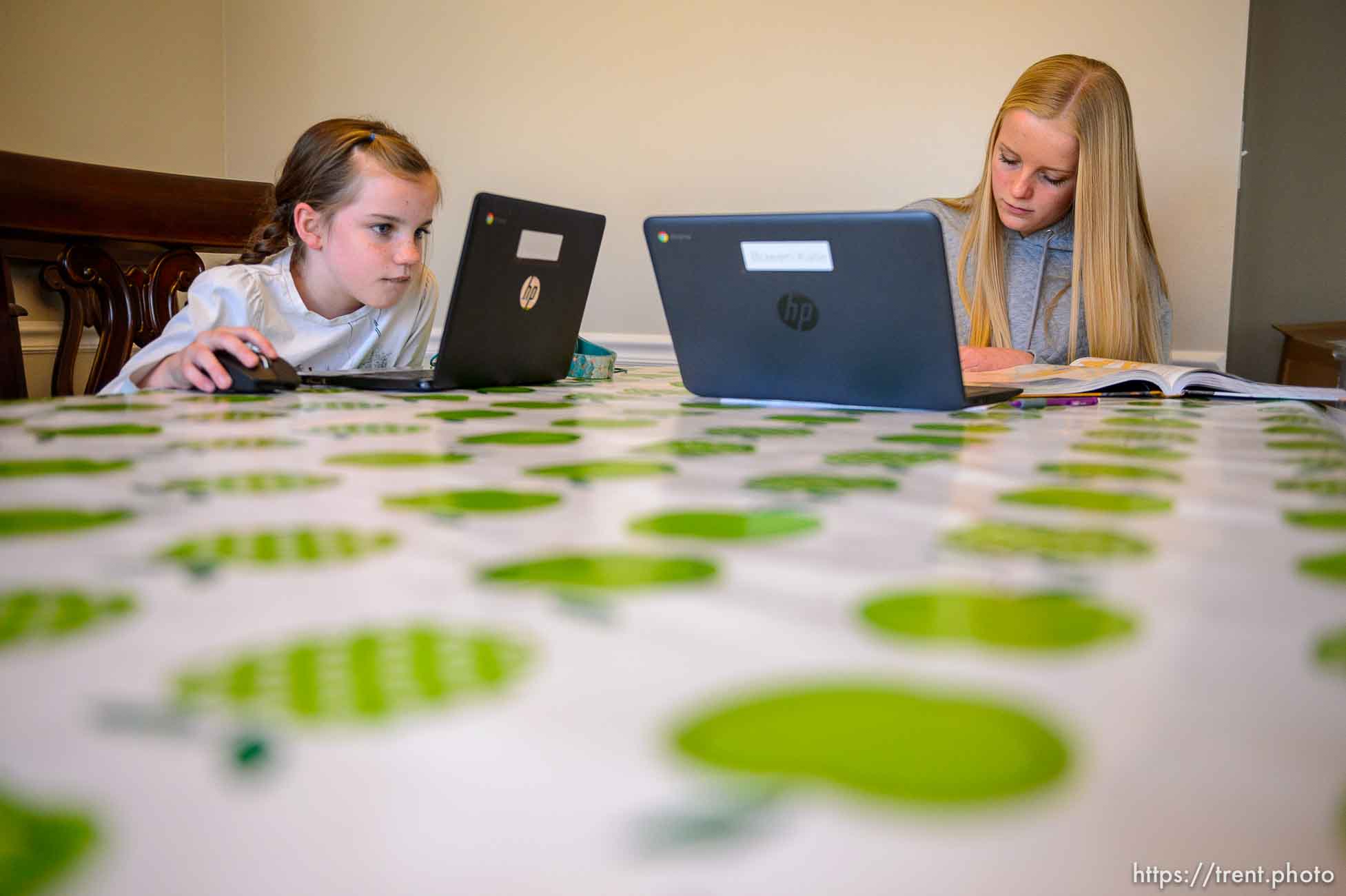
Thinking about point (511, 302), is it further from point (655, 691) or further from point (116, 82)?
point (116, 82)

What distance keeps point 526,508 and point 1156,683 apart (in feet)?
0.92

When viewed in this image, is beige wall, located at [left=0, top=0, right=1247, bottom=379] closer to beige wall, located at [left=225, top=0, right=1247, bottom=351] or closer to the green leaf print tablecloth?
beige wall, located at [left=225, top=0, right=1247, bottom=351]

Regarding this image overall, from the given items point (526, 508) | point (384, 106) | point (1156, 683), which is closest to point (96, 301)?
point (384, 106)

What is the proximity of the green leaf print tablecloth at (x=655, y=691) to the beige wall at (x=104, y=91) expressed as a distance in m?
2.03

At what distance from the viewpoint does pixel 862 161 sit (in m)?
2.20

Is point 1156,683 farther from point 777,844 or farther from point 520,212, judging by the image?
point 520,212

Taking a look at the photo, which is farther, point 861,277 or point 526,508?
point 861,277

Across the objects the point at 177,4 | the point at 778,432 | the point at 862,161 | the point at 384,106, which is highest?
the point at 177,4

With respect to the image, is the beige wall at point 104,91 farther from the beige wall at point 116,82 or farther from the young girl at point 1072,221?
the young girl at point 1072,221

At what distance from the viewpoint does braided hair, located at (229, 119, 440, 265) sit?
1.61 metres

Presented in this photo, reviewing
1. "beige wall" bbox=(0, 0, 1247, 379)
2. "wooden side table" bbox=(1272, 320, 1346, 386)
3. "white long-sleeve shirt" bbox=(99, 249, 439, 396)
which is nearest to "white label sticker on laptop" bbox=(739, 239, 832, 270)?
"white long-sleeve shirt" bbox=(99, 249, 439, 396)

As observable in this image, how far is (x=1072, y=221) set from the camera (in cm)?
190

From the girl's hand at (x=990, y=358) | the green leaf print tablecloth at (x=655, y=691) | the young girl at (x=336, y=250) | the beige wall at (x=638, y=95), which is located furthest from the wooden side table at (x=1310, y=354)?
the green leaf print tablecloth at (x=655, y=691)

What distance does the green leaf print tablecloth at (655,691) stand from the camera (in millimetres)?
179
